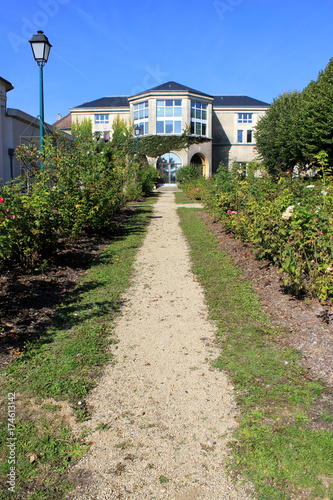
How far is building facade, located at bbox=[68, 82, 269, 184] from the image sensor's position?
42094 millimetres

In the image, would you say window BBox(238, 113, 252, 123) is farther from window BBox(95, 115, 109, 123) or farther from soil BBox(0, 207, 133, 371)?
soil BBox(0, 207, 133, 371)

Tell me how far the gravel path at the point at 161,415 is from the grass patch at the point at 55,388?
0.43ft

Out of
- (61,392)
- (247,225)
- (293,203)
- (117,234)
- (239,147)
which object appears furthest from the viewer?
(239,147)

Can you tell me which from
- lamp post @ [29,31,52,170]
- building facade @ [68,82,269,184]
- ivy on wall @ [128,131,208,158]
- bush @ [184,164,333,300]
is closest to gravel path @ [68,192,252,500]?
bush @ [184,164,333,300]

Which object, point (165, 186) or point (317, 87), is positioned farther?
point (165, 186)

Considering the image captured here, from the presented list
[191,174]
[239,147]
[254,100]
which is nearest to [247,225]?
[191,174]

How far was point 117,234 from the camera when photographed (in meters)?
10.7

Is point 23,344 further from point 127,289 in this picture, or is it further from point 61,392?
point 127,289

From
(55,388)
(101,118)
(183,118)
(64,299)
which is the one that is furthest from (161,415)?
(101,118)

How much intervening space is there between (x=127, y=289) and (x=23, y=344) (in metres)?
2.17

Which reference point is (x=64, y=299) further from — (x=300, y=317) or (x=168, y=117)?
(x=168, y=117)

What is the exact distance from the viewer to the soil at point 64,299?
3.92 m

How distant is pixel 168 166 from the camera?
43719mm

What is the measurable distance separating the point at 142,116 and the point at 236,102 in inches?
560
